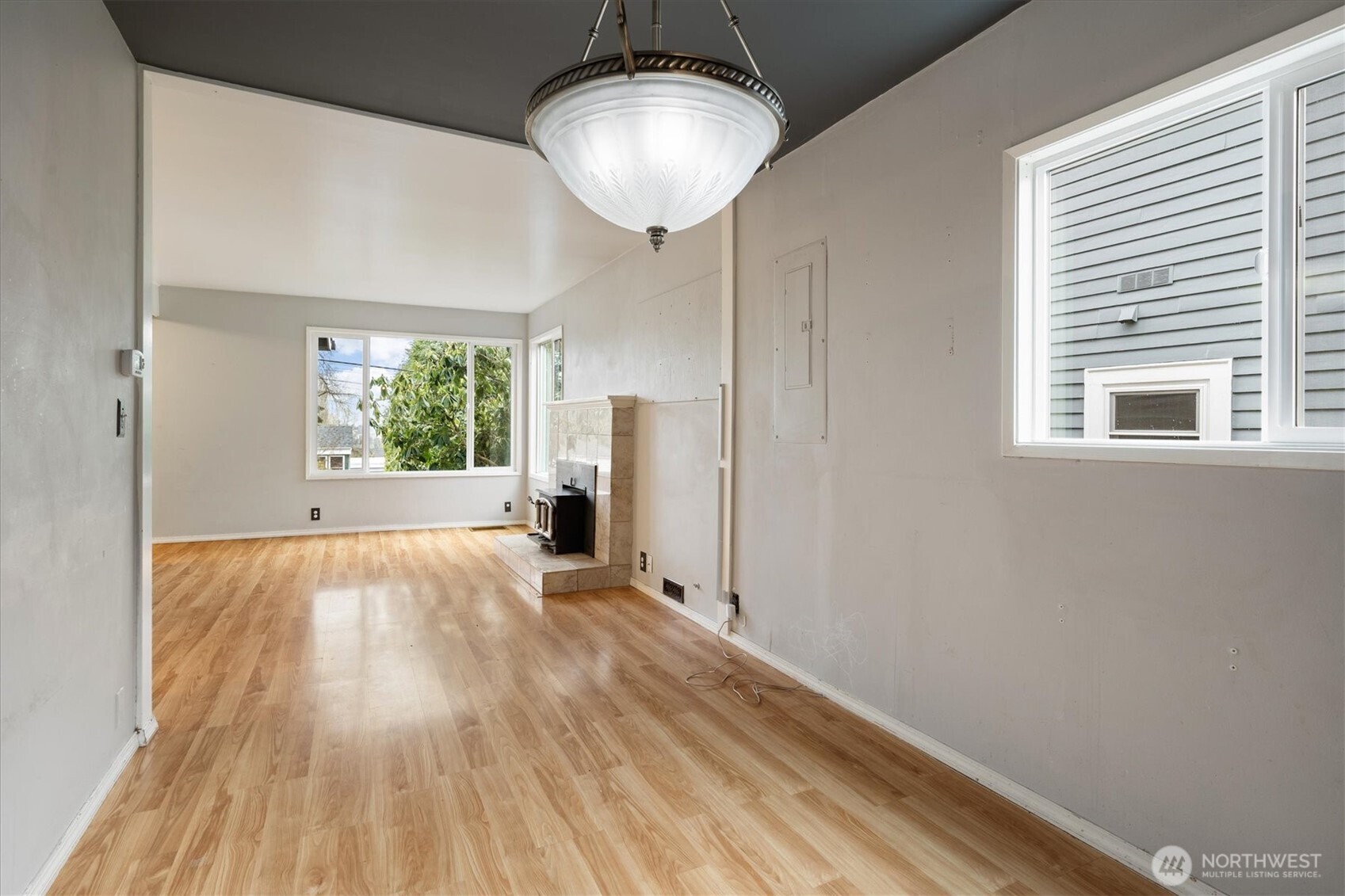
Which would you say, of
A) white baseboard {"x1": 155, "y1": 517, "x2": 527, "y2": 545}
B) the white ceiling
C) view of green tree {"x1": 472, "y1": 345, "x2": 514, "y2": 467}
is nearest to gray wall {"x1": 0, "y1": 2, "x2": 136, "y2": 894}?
the white ceiling

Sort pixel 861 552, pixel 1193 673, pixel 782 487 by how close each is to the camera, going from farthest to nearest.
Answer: pixel 782 487 → pixel 861 552 → pixel 1193 673

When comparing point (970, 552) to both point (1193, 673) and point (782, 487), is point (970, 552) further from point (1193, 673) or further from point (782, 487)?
point (782, 487)

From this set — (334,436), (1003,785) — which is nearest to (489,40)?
(1003,785)

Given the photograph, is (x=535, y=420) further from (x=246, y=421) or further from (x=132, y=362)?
(x=132, y=362)

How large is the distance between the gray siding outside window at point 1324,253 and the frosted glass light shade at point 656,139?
129 centimetres

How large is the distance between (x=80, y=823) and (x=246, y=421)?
222 inches

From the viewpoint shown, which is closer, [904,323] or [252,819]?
[252,819]

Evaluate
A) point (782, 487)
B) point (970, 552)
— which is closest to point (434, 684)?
point (782, 487)

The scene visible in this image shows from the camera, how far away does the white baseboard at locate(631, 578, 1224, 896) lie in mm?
1707

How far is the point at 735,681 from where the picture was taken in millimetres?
2996

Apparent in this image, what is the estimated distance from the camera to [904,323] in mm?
2434

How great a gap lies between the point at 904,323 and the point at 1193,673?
55.5 inches

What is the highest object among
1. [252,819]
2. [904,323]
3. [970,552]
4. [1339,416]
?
[904,323]

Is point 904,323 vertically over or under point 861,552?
over
